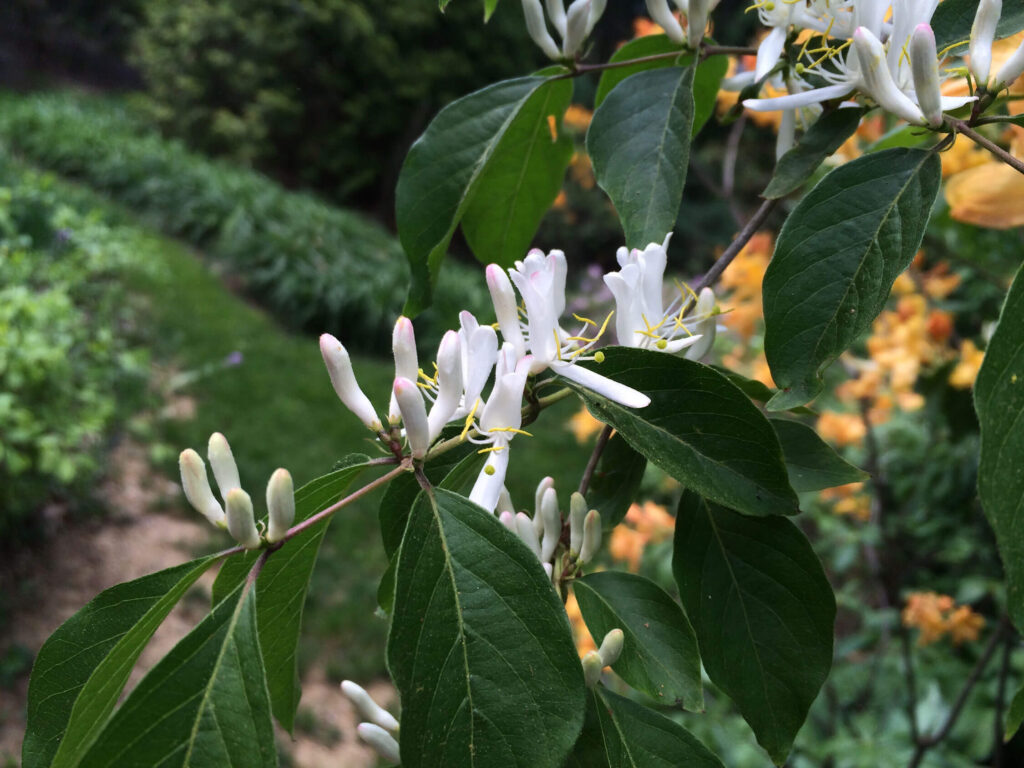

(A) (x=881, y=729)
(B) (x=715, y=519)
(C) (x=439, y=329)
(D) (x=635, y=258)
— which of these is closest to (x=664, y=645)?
(B) (x=715, y=519)

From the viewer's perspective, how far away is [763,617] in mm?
435

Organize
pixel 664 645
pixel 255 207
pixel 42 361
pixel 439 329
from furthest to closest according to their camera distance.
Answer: pixel 255 207 → pixel 439 329 → pixel 42 361 → pixel 664 645

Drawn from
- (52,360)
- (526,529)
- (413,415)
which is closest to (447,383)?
(413,415)

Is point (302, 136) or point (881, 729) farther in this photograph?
point (302, 136)

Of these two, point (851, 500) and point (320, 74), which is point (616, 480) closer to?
point (851, 500)

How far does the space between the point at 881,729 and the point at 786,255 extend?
68.6 inches

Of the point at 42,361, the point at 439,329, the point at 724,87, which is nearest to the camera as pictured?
the point at 724,87

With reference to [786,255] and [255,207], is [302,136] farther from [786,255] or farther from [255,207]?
[786,255]

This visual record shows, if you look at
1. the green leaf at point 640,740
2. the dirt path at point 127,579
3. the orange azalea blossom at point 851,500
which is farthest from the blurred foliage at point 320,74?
the green leaf at point 640,740

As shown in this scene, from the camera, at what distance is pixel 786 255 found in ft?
1.30

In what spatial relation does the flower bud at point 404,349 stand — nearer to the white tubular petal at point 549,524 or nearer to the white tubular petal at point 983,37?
the white tubular petal at point 549,524

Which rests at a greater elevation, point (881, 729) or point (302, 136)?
point (881, 729)

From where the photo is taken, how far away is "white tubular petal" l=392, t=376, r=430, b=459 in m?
0.37

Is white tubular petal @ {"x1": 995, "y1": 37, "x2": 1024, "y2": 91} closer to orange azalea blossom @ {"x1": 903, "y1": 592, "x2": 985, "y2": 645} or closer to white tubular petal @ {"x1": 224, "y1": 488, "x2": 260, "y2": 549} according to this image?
white tubular petal @ {"x1": 224, "y1": 488, "x2": 260, "y2": 549}
